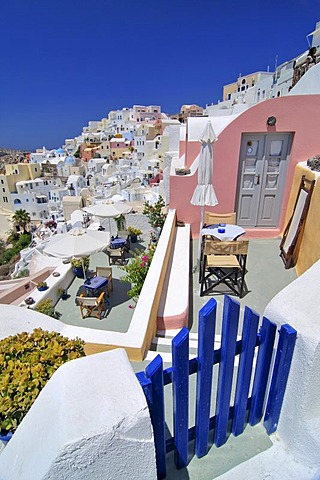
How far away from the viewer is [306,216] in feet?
17.5

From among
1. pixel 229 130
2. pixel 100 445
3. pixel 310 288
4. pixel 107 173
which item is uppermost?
pixel 229 130

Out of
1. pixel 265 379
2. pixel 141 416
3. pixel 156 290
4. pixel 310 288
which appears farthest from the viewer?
pixel 156 290

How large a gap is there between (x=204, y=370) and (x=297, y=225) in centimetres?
473

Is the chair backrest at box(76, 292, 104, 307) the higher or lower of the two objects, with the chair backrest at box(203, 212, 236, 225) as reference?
lower

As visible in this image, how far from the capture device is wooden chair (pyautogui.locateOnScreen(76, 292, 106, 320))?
5938mm

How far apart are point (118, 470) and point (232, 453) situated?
1258 mm

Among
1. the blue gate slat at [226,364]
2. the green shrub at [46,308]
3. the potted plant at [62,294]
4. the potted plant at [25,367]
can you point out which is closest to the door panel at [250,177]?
the potted plant at [62,294]

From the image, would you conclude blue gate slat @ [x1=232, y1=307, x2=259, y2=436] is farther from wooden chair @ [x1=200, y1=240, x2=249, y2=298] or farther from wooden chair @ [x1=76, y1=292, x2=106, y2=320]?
wooden chair @ [x1=76, y1=292, x2=106, y2=320]

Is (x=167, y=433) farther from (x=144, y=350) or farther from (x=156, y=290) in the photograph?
(x=156, y=290)

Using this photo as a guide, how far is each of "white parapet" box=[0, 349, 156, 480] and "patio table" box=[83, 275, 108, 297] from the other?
16.7 feet

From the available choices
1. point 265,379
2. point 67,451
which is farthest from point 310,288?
point 67,451

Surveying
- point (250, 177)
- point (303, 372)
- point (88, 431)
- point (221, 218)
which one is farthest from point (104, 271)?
point (88, 431)

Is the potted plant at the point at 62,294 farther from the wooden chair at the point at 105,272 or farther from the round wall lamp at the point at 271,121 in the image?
the round wall lamp at the point at 271,121

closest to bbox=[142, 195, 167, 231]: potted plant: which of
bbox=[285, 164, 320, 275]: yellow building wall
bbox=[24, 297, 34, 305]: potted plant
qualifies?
bbox=[24, 297, 34, 305]: potted plant
